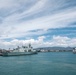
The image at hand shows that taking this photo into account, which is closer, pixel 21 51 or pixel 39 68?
pixel 39 68

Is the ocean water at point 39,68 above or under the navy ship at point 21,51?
under

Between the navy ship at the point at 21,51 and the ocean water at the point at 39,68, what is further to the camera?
the navy ship at the point at 21,51

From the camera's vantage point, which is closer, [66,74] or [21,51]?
[66,74]

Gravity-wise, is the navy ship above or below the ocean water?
above

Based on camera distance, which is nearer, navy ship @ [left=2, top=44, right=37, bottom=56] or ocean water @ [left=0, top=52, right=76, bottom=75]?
ocean water @ [left=0, top=52, right=76, bottom=75]

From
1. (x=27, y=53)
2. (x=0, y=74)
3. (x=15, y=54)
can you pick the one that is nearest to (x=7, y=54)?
(x=15, y=54)

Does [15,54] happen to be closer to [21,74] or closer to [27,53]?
[27,53]

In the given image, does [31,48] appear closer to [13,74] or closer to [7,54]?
[7,54]

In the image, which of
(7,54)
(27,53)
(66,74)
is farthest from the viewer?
(27,53)

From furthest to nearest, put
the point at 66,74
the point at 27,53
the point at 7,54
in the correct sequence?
the point at 27,53 < the point at 7,54 < the point at 66,74

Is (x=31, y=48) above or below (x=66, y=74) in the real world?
above
